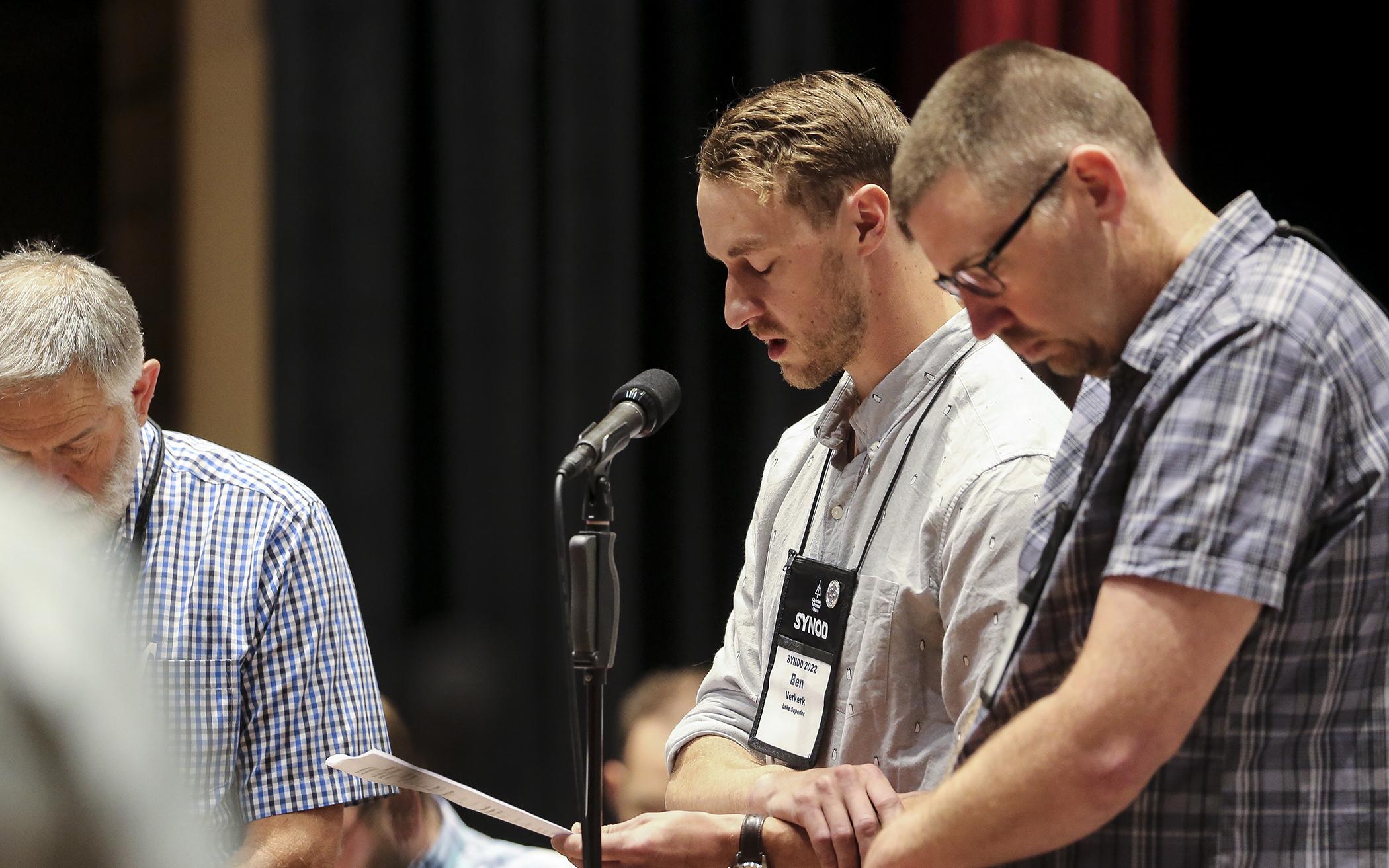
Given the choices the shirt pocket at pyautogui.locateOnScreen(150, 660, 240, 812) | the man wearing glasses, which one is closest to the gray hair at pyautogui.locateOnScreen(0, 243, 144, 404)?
the shirt pocket at pyautogui.locateOnScreen(150, 660, 240, 812)

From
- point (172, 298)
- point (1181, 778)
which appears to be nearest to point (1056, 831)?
point (1181, 778)

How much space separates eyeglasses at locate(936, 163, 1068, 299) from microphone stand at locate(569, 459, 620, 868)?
41 cm

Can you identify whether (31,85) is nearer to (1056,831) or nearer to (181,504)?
(181,504)

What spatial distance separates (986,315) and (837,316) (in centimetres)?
47

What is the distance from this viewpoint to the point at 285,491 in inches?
83.7

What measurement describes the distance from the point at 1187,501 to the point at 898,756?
2.03ft

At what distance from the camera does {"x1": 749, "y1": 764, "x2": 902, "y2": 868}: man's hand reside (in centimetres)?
158

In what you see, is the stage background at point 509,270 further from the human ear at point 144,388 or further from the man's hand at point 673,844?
the man's hand at point 673,844

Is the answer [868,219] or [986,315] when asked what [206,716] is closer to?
[868,219]

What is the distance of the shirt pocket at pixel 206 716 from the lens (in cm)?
197

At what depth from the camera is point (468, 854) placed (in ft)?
9.96

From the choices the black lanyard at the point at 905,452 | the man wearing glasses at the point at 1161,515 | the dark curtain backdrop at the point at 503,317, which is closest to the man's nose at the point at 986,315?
the man wearing glasses at the point at 1161,515

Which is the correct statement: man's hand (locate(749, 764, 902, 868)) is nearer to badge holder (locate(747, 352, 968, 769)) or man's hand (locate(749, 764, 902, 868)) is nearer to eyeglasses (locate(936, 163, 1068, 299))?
badge holder (locate(747, 352, 968, 769))

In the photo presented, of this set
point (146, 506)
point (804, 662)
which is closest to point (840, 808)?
point (804, 662)
